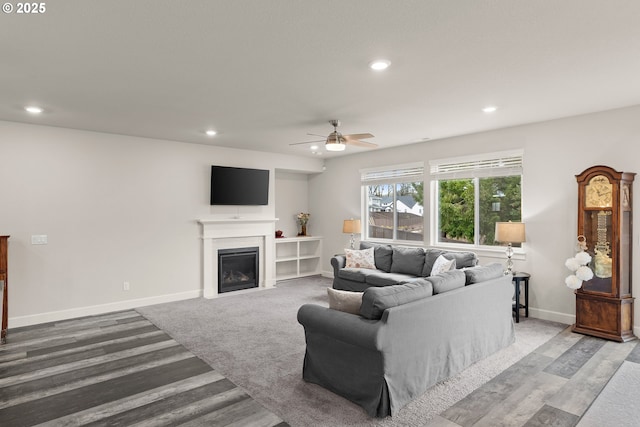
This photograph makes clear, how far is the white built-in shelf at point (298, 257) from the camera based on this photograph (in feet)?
27.1

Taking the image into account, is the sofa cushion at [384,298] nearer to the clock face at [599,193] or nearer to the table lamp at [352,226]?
the clock face at [599,193]

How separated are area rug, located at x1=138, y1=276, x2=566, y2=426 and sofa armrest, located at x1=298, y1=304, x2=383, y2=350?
0.51 meters

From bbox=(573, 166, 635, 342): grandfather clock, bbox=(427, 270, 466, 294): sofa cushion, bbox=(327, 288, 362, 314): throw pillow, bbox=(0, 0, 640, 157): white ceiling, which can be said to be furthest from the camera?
bbox=(573, 166, 635, 342): grandfather clock

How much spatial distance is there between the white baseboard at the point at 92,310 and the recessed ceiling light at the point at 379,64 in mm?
5018

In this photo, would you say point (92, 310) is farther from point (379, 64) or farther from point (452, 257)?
point (452, 257)

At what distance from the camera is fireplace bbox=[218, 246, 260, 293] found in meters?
6.86

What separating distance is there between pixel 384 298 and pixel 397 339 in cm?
31

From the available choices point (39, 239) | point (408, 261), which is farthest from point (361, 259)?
point (39, 239)

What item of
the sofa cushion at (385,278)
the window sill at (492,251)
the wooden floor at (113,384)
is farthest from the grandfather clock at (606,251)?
the wooden floor at (113,384)

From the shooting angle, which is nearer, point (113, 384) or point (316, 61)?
point (316, 61)

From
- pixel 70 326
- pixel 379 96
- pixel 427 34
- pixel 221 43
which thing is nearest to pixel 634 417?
pixel 427 34

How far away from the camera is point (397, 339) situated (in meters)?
2.75

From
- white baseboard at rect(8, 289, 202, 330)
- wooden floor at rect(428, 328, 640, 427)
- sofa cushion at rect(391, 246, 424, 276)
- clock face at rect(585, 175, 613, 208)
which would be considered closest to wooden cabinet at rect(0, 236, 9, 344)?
white baseboard at rect(8, 289, 202, 330)

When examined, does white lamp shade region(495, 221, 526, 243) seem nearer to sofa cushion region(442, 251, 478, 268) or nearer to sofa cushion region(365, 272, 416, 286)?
sofa cushion region(442, 251, 478, 268)
